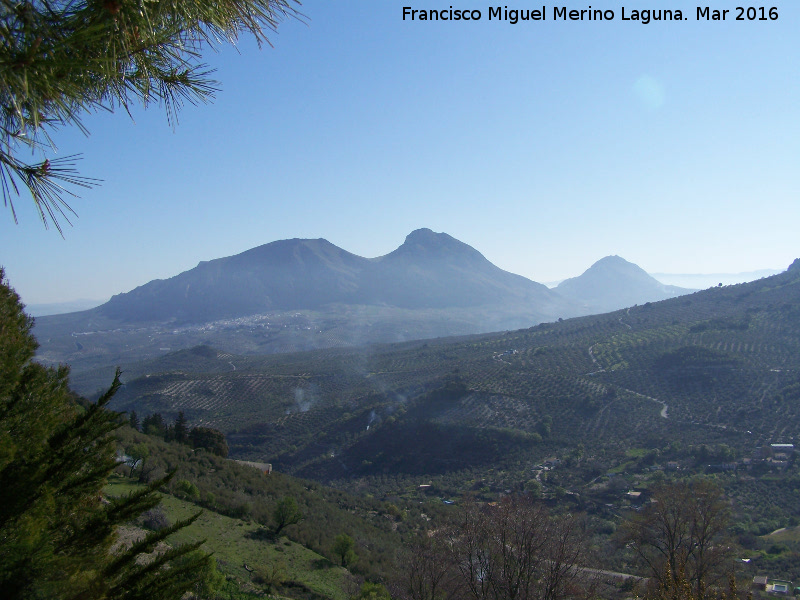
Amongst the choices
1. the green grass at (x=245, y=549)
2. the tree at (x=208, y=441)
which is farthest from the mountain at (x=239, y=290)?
the green grass at (x=245, y=549)

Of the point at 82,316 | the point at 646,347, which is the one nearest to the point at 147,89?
the point at 646,347

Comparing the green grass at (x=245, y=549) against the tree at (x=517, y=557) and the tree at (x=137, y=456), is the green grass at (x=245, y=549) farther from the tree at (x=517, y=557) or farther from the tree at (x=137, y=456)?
the tree at (x=517, y=557)

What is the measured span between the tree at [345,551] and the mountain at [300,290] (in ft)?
467

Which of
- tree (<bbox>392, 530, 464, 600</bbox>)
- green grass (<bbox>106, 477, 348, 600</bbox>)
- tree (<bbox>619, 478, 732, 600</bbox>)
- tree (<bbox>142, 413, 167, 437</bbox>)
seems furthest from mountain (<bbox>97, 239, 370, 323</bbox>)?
tree (<bbox>619, 478, 732, 600</bbox>)

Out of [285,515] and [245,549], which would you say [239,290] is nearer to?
[285,515]

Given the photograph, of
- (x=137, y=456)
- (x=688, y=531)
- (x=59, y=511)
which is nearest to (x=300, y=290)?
(x=137, y=456)

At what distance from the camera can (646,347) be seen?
124ft

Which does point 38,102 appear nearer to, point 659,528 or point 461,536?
point 461,536

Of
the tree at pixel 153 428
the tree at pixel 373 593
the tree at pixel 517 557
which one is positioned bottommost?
the tree at pixel 373 593

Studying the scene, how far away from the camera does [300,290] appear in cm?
17312

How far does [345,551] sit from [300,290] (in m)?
163

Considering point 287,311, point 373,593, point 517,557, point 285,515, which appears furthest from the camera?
point 287,311

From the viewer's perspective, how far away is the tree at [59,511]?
3.15m

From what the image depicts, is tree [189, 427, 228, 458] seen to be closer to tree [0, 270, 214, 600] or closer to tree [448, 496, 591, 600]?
tree [448, 496, 591, 600]
